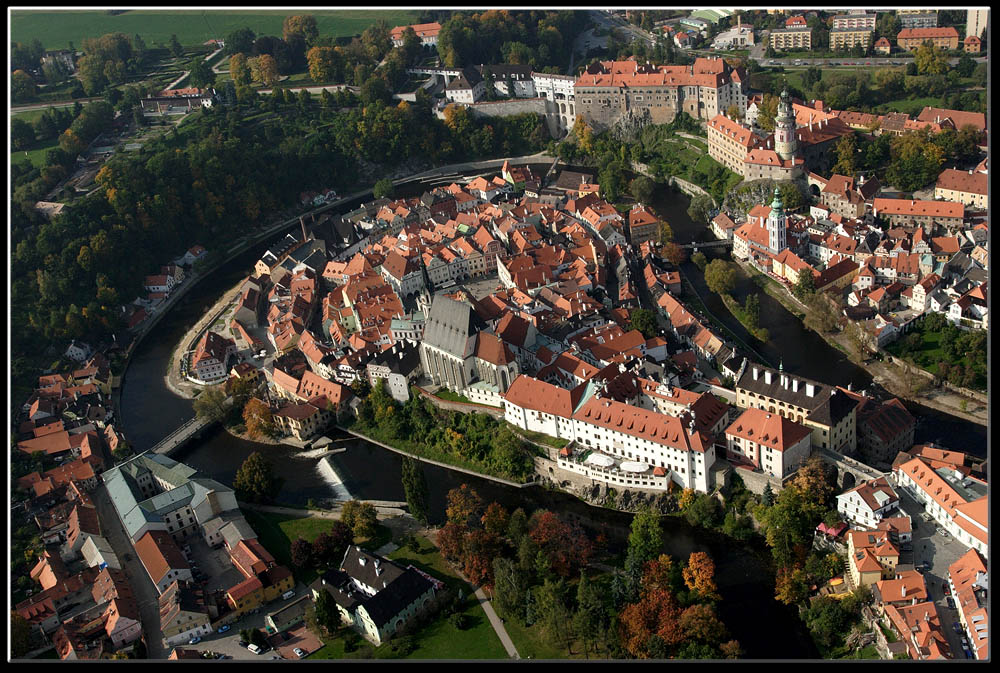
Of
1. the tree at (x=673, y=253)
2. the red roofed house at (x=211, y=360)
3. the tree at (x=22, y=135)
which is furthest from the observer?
the tree at (x=22, y=135)

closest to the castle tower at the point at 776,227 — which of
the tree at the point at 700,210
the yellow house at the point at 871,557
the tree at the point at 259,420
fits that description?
the tree at the point at 700,210

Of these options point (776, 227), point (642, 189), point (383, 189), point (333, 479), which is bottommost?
point (333, 479)

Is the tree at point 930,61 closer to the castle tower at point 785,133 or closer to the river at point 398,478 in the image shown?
the castle tower at point 785,133

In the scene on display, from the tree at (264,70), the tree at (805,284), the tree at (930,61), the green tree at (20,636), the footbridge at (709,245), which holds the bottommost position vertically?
the green tree at (20,636)

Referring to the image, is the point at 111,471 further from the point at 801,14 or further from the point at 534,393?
the point at 801,14

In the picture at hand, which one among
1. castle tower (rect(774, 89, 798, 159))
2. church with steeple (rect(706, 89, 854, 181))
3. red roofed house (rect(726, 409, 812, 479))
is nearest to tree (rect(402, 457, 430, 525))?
red roofed house (rect(726, 409, 812, 479))

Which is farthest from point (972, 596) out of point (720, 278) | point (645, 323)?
point (720, 278)

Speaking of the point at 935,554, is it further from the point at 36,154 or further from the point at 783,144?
the point at 36,154
